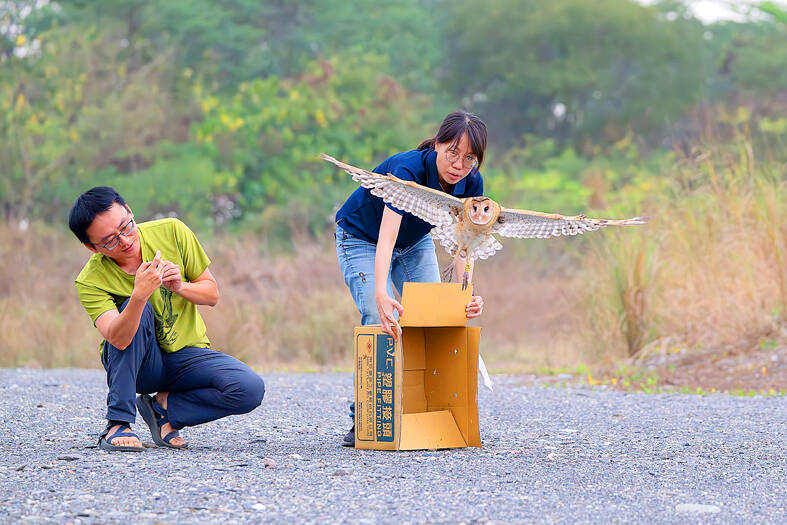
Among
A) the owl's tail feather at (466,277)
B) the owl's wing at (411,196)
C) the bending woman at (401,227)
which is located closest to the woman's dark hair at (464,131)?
the bending woman at (401,227)

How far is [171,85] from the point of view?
21.5 m

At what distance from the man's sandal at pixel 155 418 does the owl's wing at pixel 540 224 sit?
1546 millimetres

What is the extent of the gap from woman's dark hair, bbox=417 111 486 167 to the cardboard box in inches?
22.1

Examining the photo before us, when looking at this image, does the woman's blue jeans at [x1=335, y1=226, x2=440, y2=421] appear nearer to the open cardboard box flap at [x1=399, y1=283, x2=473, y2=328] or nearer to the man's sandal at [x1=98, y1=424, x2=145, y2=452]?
the open cardboard box flap at [x1=399, y1=283, x2=473, y2=328]

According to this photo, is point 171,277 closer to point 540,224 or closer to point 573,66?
point 540,224

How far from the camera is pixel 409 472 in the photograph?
3.42m

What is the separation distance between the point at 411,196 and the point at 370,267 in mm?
448

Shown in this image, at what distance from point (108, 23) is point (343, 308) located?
13991mm

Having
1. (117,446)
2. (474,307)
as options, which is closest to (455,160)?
(474,307)

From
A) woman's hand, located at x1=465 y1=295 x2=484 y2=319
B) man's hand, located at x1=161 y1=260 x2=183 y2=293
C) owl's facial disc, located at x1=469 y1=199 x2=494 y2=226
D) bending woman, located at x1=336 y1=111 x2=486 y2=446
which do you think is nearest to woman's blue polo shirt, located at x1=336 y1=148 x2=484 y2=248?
bending woman, located at x1=336 y1=111 x2=486 y2=446

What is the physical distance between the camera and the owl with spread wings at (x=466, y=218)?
3.58 meters

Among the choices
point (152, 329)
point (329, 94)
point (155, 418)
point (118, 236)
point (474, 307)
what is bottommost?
point (155, 418)

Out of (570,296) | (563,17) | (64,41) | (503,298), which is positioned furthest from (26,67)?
(570,296)

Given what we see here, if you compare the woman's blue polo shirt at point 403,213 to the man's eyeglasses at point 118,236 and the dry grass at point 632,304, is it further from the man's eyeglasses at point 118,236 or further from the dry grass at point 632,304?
the dry grass at point 632,304
